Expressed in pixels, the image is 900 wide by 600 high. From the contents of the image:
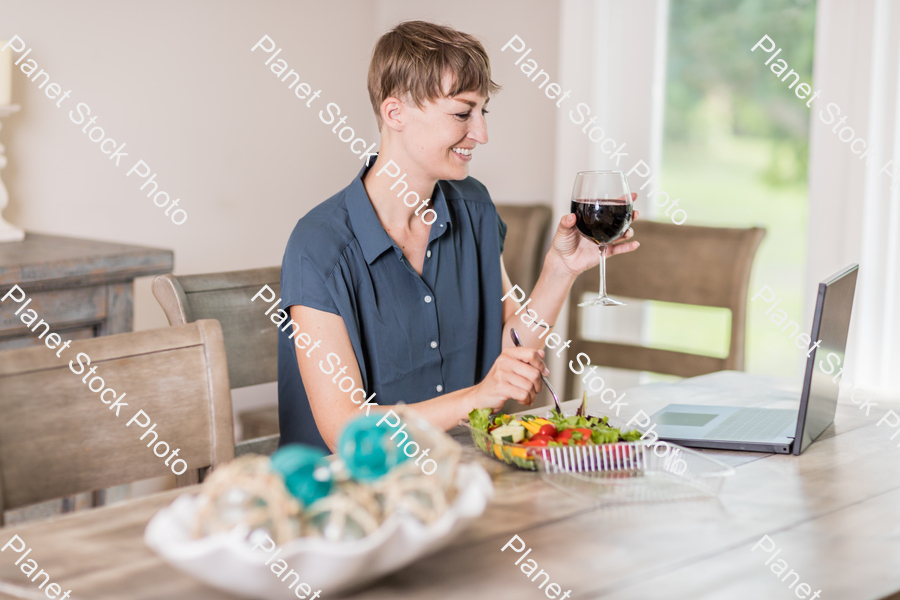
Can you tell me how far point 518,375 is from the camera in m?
1.20

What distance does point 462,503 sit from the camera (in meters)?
0.75

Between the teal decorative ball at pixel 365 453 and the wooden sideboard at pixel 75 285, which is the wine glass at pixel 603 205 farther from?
the wooden sideboard at pixel 75 285

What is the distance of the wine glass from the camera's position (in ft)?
4.55

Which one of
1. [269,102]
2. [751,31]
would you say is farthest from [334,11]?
[751,31]

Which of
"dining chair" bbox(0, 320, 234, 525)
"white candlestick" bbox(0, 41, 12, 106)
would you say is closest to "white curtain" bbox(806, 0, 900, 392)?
"dining chair" bbox(0, 320, 234, 525)

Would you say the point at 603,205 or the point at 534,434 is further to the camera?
the point at 603,205

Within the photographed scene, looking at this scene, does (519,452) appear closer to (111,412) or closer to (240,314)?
(111,412)

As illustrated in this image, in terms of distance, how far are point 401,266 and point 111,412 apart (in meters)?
0.62

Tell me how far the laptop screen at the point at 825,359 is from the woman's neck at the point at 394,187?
75 centimetres

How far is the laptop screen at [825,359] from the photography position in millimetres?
1185

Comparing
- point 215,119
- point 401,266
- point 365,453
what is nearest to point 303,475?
point 365,453

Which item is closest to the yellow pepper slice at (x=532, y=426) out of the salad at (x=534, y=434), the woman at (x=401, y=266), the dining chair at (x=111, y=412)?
the salad at (x=534, y=434)

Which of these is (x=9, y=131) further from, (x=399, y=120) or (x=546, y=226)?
(x=546, y=226)

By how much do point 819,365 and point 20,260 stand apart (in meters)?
1.63
